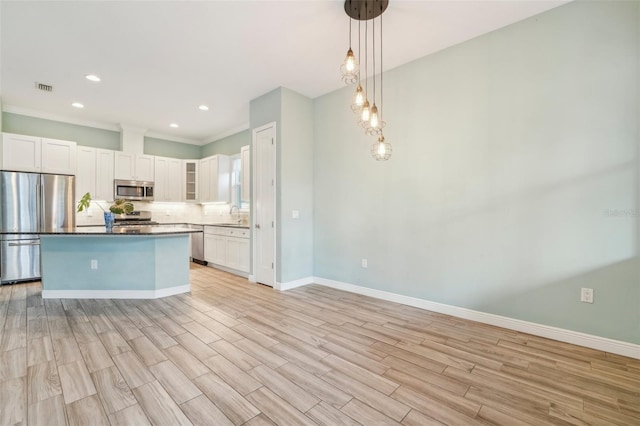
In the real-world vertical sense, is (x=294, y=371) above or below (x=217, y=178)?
below

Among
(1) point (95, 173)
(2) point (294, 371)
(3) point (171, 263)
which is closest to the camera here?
(2) point (294, 371)

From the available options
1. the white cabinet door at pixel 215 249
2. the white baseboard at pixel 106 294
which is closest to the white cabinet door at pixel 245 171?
the white cabinet door at pixel 215 249

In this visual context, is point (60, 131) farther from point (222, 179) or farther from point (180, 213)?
point (222, 179)

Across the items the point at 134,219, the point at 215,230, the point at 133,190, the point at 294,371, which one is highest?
the point at 133,190

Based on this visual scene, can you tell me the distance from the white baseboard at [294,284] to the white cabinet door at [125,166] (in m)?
4.28

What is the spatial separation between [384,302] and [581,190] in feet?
7.53

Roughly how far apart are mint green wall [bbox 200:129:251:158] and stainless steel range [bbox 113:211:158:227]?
7.01ft

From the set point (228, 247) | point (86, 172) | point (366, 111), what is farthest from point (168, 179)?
point (366, 111)

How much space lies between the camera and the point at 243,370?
6.73 feet

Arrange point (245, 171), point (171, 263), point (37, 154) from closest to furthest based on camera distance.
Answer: point (171, 263) < point (37, 154) < point (245, 171)

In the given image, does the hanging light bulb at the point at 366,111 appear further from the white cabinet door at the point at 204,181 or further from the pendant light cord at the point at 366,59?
the white cabinet door at the point at 204,181

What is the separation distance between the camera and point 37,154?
15.7 feet

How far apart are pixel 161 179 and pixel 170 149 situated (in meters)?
0.91

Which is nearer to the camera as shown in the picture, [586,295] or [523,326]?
[586,295]
